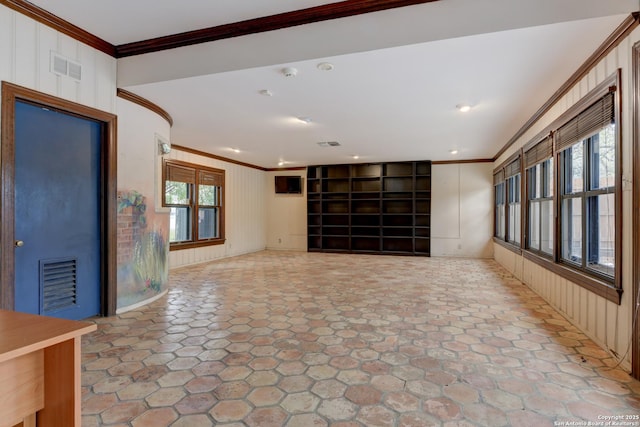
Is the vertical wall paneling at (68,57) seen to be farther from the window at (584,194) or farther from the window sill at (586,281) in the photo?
the window sill at (586,281)

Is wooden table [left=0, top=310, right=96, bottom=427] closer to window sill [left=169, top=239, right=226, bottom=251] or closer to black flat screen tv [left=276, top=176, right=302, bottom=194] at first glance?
window sill [left=169, top=239, right=226, bottom=251]

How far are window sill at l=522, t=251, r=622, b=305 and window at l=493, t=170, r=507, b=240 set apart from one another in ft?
10.1

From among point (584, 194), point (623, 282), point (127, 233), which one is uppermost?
point (584, 194)

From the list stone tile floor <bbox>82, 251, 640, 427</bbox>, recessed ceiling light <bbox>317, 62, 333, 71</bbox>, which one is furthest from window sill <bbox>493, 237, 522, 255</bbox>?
recessed ceiling light <bbox>317, 62, 333, 71</bbox>

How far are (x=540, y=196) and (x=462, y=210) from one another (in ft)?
11.9

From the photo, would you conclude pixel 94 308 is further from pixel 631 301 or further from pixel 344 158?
pixel 344 158

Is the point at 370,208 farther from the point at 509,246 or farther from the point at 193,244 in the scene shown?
the point at 193,244

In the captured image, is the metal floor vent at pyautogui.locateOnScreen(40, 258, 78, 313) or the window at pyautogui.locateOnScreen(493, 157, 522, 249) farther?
the window at pyautogui.locateOnScreen(493, 157, 522, 249)

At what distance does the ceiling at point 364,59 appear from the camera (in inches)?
96.1

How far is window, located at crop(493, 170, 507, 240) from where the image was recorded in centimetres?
699

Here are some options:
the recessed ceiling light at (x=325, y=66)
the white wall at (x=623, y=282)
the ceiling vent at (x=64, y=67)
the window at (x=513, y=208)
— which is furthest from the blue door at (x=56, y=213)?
the window at (x=513, y=208)

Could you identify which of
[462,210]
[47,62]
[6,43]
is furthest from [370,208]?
[6,43]

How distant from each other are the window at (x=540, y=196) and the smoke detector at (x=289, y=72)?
325cm

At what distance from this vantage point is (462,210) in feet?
26.7
